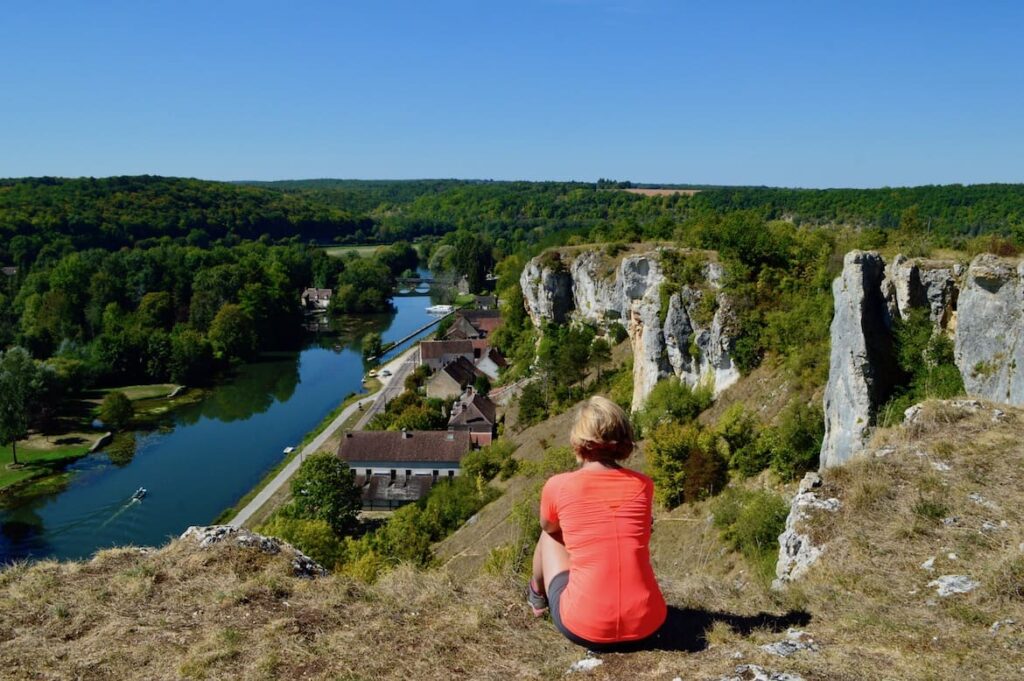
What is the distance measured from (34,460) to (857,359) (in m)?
34.9

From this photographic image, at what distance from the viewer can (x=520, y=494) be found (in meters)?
22.1

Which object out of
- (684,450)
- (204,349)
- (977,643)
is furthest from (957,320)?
(204,349)

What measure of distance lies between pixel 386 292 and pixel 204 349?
35.0 meters

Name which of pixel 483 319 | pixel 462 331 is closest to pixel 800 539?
pixel 462 331

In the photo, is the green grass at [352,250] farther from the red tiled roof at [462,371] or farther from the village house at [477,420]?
the village house at [477,420]

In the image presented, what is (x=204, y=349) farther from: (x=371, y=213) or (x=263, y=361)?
(x=371, y=213)

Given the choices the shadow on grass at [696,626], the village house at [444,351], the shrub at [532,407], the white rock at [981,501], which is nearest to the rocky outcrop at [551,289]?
the shrub at [532,407]

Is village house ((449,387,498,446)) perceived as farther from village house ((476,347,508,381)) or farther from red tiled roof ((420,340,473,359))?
red tiled roof ((420,340,473,359))

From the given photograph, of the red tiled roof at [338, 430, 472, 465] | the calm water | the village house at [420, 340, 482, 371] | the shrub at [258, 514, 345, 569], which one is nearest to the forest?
the village house at [420, 340, 482, 371]

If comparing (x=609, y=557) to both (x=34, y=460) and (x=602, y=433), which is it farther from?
(x=34, y=460)

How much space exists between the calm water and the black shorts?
17.6 metres

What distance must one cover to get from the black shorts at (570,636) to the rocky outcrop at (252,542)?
3.08 m

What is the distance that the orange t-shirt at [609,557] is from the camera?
4000mm

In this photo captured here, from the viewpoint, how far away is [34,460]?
1313 inches
